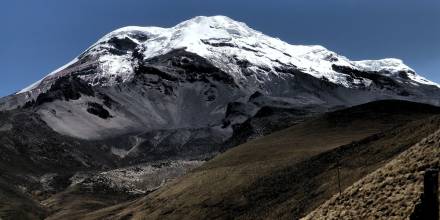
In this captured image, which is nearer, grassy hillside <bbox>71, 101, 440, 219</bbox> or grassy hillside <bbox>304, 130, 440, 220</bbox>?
grassy hillside <bbox>304, 130, 440, 220</bbox>

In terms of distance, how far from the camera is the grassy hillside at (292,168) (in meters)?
82.4

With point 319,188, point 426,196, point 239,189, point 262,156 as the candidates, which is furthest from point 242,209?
point 426,196

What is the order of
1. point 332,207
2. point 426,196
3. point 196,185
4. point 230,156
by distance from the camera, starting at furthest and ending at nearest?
1. point 230,156
2. point 196,185
3. point 332,207
4. point 426,196

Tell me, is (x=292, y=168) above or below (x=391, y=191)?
above

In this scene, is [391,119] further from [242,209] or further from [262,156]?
[242,209]

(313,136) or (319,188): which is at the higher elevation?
(313,136)

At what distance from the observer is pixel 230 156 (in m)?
153

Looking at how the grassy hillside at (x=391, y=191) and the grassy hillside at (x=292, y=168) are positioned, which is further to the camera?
the grassy hillside at (x=292, y=168)

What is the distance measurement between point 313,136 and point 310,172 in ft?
194

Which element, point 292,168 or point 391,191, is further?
point 292,168

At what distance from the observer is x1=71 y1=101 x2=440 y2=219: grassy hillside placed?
270 feet

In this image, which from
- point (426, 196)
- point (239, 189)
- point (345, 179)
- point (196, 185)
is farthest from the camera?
point (196, 185)

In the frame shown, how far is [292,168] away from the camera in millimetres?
109188

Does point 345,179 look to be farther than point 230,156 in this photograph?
No
